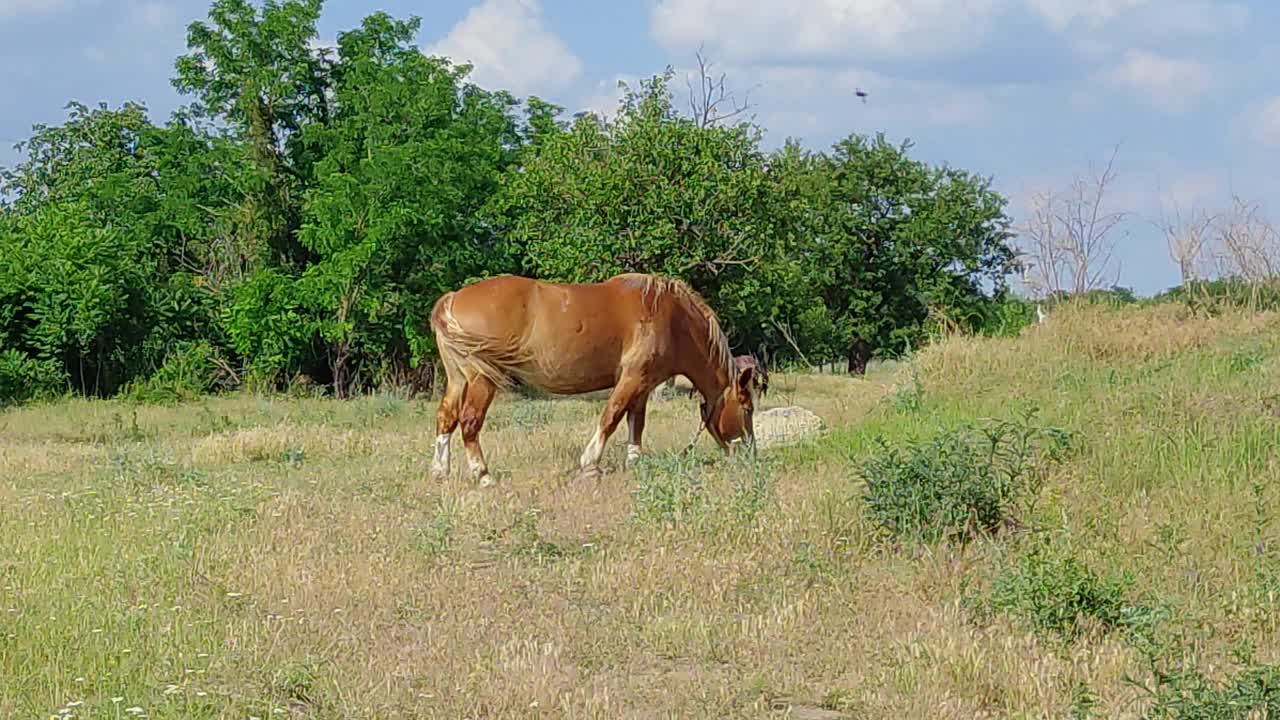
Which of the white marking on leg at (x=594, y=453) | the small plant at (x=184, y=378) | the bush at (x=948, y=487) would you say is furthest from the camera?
the small plant at (x=184, y=378)

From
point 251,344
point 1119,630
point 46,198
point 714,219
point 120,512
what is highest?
point 46,198

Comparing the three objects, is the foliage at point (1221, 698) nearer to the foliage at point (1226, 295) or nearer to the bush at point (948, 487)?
the bush at point (948, 487)

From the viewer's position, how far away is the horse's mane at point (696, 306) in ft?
43.7

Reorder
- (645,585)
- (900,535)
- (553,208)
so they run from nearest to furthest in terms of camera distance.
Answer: (645,585), (900,535), (553,208)

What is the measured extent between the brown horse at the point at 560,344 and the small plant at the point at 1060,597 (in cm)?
592

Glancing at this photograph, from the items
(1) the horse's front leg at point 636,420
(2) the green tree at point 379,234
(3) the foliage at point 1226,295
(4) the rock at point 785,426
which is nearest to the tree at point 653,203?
(2) the green tree at point 379,234

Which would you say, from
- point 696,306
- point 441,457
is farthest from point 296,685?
point 696,306

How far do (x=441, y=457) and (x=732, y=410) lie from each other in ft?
10.4

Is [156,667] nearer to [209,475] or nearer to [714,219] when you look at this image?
[209,475]

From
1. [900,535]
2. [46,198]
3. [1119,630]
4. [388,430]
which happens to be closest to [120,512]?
[900,535]

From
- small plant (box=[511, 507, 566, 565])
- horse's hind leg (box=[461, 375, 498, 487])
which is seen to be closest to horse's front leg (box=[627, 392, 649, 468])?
horse's hind leg (box=[461, 375, 498, 487])

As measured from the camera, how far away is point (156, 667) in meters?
5.96

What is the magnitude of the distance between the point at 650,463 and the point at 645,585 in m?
3.33

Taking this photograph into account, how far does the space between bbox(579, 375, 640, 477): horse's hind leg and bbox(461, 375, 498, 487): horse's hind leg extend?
96 cm
